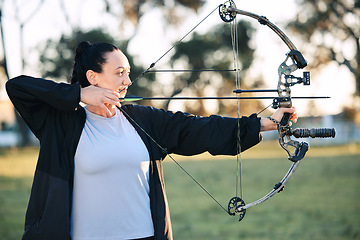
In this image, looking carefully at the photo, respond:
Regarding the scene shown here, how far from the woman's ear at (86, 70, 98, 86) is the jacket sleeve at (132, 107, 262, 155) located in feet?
0.81

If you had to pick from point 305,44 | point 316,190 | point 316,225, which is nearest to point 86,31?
point 305,44

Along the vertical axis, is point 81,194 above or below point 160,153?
below

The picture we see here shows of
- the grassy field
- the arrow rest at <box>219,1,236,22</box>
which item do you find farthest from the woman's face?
the grassy field

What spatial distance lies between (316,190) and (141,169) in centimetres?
695

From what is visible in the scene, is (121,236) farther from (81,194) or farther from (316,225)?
(316,225)

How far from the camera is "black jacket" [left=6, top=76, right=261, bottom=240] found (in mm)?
1655

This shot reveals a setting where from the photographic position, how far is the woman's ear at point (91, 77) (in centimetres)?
187

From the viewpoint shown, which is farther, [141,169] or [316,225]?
[316,225]

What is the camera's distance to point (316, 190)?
8.16m

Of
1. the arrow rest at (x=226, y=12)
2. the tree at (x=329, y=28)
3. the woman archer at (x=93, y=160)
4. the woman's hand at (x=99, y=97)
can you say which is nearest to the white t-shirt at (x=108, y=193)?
the woman archer at (x=93, y=160)

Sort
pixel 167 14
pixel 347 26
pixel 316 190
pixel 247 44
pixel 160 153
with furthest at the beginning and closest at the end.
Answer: pixel 247 44, pixel 167 14, pixel 347 26, pixel 316 190, pixel 160 153

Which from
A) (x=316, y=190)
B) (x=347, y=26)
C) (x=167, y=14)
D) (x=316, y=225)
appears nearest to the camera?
(x=316, y=225)

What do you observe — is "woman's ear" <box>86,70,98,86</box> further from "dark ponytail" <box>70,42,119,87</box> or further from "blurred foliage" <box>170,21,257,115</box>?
"blurred foliage" <box>170,21,257,115</box>

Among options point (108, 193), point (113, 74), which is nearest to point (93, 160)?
point (108, 193)
